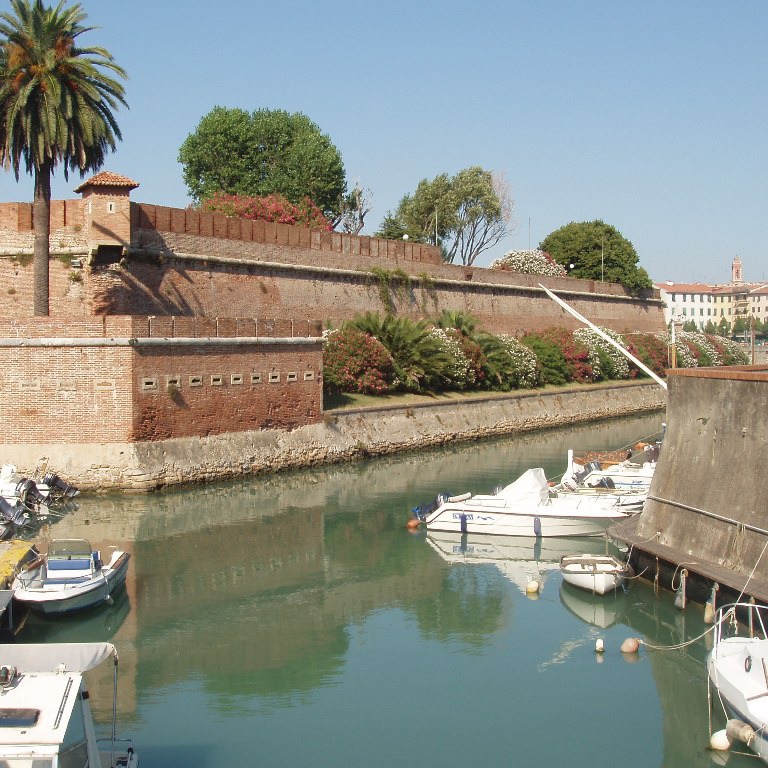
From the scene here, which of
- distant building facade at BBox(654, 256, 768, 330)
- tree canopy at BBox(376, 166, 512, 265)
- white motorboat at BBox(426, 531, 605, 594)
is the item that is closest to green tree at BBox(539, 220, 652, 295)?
tree canopy at BBox(376, 166, 512, 265)

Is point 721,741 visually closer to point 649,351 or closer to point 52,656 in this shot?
point 52,656

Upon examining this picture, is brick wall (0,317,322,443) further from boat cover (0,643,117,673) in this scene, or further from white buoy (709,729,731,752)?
white buoy (709,729,731,752)

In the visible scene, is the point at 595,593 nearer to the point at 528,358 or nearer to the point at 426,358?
the point at 426,358

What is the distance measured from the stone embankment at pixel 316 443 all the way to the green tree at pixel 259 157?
2287 centimetres

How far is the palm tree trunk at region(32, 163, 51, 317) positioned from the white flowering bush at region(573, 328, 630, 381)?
2833cm

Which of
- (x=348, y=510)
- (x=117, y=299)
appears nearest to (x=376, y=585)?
(x=348, y=510)

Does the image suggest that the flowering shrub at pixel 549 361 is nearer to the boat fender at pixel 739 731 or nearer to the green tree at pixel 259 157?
the green tree at pixel 259 157

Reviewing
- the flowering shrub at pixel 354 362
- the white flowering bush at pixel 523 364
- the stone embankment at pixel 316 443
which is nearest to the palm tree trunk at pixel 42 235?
the stone embankment at pixel 316 443

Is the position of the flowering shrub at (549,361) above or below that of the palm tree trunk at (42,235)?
below

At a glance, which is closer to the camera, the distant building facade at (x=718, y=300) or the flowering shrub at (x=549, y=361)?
the flowering shrub at (x=549, y=361)

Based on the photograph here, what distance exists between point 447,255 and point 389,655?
189 feet

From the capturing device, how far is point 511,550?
62.6ft

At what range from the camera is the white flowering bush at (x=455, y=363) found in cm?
3541

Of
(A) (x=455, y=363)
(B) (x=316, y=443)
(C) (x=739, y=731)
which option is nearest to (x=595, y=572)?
(C) (x=739, y=731)
